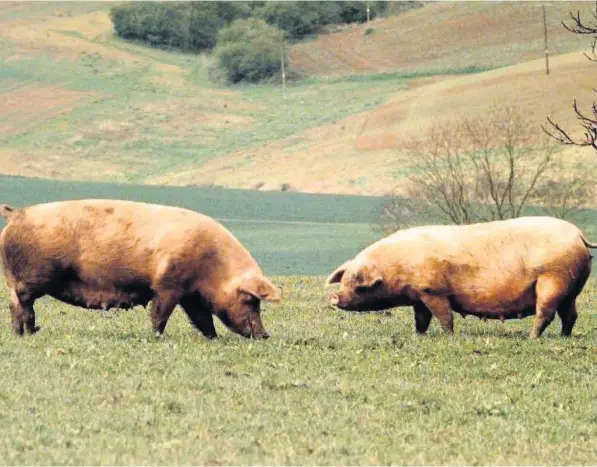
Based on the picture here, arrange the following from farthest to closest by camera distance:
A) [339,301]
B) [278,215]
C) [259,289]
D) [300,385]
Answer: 1. [278,215]
2. [339,301]
3. [259,289]
4. [300,385]

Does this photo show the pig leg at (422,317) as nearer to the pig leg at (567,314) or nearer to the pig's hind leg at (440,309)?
the pig's hind leg at (440,309)

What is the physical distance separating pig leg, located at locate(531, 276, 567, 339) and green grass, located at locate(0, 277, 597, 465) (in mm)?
345

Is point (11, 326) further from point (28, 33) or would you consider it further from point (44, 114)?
point (28, 33)

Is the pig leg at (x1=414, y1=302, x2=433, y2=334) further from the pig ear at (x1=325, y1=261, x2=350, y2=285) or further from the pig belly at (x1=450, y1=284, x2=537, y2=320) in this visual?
the pig ear at (x1=325, y1=261, x2=350, y2=285)

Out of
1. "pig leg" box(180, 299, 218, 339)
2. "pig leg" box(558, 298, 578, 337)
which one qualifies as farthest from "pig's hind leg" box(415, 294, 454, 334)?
"pig leg" box(180, 299, 218, 339)

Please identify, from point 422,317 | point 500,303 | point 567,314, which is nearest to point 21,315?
point 422,317

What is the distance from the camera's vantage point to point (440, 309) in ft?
66.0

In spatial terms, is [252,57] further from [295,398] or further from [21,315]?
[295,398]

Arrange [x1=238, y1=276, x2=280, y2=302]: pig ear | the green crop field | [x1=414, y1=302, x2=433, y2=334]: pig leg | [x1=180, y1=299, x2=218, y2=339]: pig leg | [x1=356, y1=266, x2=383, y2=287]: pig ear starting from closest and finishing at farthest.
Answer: [x1=238, y1=276, x2=280, y2=302]: pig ear, [x1=180, y1=299, x2=218, y2=339]: pig leg, [x1=356, y1=266, x2=383, y2=287]: pig ear, [x1=414, y1=302, x2=433, y2=334]: pig leg, the green crop field

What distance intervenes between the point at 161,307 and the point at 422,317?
390 cm

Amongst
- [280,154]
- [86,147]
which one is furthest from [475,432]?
[86,147]

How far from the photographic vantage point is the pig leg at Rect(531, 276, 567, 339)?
777 inches

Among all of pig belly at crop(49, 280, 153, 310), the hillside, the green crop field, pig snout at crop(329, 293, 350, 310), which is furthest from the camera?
the hillside

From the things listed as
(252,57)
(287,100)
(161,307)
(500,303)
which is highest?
(161,307)
